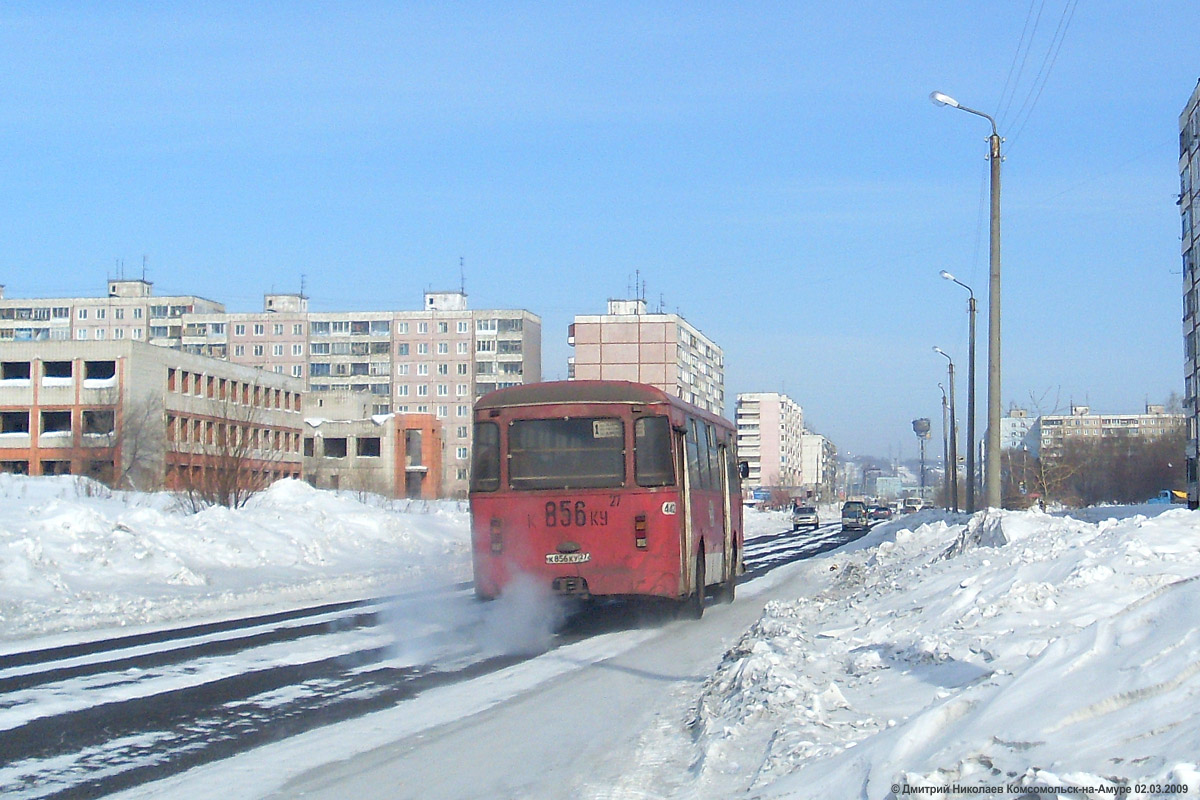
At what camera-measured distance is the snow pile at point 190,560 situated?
17750 mm

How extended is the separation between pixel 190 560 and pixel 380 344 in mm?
117386

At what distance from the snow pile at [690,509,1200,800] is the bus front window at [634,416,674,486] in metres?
2.49

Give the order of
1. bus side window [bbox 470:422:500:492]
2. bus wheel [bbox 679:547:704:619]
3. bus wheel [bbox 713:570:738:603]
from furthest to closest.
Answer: bus wheel [bbox 713:570:738:603], bus wheel [bbox 679:547:704:619], bus side window [bbox 470:422:500:492]

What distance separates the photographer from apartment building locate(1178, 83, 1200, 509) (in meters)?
74.6

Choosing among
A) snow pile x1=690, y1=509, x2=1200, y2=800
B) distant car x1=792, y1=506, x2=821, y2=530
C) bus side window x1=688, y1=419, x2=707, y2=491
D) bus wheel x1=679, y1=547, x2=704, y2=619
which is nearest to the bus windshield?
bus side window x1=688, y1=419, x2=707, y2=491

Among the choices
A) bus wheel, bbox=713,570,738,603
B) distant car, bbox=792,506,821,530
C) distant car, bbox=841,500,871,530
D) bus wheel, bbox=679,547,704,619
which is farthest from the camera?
distant car, bbox=792,506,821,530

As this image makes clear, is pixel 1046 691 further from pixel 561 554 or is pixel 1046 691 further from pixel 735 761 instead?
pixel 561 554

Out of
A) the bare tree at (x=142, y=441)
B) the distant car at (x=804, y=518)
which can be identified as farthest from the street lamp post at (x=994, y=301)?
the bare tree at (x=142, y=441)

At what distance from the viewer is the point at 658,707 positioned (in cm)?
991

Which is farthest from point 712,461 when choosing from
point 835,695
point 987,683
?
point 987,683

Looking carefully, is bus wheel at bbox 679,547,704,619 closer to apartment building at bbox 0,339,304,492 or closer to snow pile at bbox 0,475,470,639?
snow pile at bbox 0,475,470,639

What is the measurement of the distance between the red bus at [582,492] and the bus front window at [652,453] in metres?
0.01

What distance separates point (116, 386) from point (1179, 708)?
81583 mm

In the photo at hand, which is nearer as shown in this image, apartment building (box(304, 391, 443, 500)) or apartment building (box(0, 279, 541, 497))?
apartment building (box(304, 391, 443, 500))
